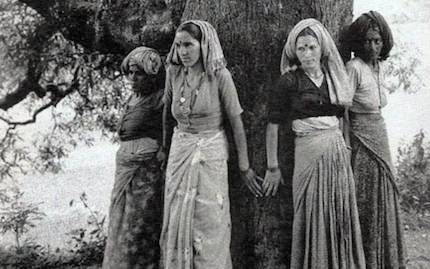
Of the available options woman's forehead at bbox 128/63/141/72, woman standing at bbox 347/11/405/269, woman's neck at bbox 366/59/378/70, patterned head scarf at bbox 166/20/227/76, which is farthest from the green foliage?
patterned head scarf at bbox 166/20/227/76

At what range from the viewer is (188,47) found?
430cm

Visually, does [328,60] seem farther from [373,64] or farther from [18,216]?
[18,216]

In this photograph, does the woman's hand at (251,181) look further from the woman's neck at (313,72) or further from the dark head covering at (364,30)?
the dark head covering at (364,30)

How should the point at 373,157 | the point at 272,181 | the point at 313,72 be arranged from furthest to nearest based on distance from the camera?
the point at 373,157 → the point at 272,181 → the point at 313,72

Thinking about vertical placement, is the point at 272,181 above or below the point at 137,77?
below

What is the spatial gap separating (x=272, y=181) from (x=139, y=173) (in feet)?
3.81

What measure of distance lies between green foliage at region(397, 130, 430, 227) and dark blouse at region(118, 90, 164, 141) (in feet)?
15.7

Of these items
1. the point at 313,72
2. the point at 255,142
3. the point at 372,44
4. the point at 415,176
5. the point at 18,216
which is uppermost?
the point at 372,44

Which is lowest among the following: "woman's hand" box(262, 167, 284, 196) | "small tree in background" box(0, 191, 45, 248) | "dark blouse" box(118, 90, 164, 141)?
"small tree in background" box(0, 191, 45, 248)

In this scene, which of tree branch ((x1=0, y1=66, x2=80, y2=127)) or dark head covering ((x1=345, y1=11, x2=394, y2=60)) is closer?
dark head covering ((x1=345, y1=11, x2=394, y2=60))

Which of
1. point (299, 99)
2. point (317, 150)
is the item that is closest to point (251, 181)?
point (317, 150)

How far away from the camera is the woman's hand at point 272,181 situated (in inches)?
175

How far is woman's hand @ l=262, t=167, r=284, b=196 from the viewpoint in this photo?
4.43 m

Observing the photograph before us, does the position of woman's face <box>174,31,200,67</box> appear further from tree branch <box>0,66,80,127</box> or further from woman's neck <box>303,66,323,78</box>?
tree branch <box>0,66,80,127</box>
